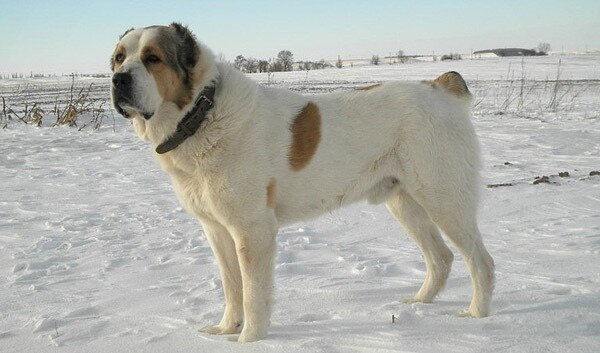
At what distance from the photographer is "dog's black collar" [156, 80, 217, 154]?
10.1ft

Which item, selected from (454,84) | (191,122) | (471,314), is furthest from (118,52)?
(471,314)

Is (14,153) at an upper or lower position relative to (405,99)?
lower

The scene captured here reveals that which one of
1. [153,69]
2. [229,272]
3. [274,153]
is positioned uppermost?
[153,69]

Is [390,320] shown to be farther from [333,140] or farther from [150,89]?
[150,89]

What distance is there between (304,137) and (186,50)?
0.88 m

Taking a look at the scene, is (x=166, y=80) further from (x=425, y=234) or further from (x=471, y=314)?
(x=471, y=314)

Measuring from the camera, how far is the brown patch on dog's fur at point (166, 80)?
3.01m

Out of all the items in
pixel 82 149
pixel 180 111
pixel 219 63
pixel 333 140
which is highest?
pixel 219 63

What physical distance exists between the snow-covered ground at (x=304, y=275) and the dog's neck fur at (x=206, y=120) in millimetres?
1087

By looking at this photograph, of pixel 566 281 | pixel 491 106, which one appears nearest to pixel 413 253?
pixel 566 281

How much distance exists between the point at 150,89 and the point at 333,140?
1.18 meters

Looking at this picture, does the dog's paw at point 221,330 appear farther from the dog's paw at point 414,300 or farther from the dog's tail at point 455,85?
the dog's tail at point 455,85

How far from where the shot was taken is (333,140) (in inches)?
135

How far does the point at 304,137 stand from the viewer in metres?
3.33
